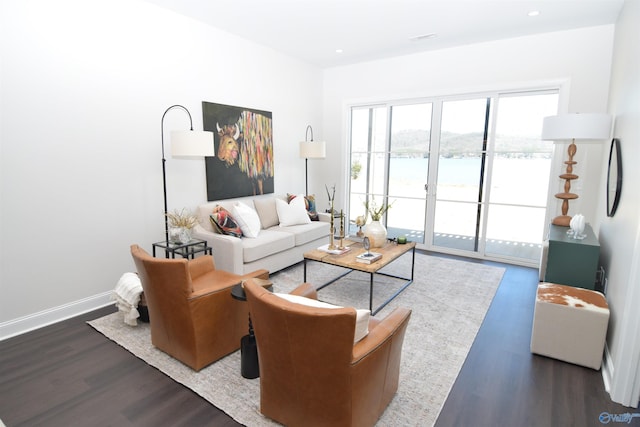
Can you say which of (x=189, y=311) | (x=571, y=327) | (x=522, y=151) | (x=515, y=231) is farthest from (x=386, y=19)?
(x=189, y=311)

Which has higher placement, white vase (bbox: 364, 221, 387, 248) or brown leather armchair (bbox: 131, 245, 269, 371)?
white vase (bbox: 364, 221, 387, 248)

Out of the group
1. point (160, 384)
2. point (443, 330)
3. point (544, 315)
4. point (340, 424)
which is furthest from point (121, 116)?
point (544, 315)

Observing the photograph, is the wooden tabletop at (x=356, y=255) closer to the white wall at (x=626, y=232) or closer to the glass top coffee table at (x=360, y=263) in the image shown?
the glass top coffee table at (x=360, y=263)

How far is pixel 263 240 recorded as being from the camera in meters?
4.15

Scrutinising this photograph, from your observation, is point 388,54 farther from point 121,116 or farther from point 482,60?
point 121,116

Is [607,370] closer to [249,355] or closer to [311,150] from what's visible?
[249,355]

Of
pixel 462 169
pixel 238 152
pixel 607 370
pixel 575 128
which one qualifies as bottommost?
pixel 607 370

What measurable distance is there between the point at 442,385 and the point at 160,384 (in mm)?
1936

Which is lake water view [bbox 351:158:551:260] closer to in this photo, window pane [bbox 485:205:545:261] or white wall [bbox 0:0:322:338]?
window pane [bbox 485:205:545:261]

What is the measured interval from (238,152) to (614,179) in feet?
13.8

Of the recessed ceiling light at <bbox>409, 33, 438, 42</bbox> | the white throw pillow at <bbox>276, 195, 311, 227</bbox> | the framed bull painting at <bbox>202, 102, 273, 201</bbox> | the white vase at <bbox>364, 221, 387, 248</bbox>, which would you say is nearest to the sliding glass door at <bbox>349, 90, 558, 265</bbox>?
the recessed ceiling light at <bbox>409, 33, 438, 42</bbox>

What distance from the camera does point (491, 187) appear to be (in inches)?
201

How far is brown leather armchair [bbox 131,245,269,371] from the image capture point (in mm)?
2287

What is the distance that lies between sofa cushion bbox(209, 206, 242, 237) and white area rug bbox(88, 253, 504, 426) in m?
0.78
